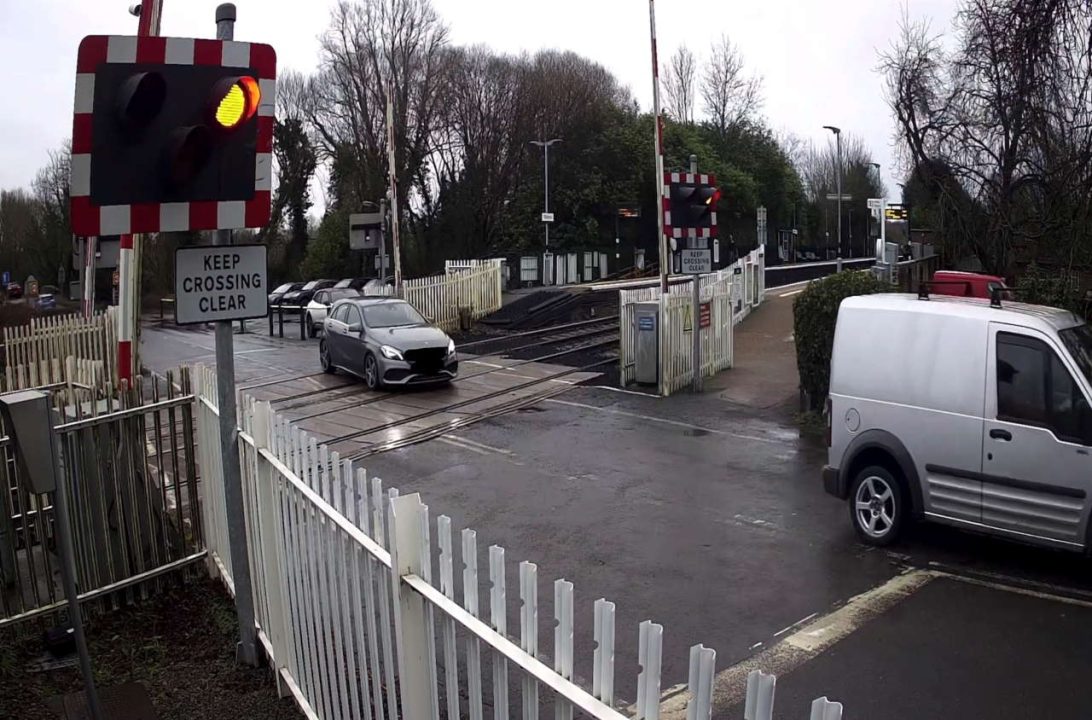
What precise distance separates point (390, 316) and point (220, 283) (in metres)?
13.2

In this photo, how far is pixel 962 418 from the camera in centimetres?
748

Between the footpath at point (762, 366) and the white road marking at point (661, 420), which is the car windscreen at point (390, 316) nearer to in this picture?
the white road marking at point (661, 420)

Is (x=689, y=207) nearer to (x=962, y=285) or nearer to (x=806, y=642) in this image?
(x=962, y=285)

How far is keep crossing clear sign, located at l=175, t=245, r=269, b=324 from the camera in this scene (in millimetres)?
4887

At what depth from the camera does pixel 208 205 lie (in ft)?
15.9

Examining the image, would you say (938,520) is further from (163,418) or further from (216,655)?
(163,418)

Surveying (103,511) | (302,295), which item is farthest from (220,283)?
(302,295)

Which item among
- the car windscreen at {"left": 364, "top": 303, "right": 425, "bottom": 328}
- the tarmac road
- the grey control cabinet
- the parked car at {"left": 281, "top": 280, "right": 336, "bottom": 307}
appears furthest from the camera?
the parked car at {"left": 281, "top": 280, "right": 336, "bottom": 307}

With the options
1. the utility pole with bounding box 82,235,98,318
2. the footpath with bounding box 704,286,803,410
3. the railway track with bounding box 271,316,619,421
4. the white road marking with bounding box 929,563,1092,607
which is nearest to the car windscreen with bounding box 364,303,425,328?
the railway track with bounding box 271,316,619,421

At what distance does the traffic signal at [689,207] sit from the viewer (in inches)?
631

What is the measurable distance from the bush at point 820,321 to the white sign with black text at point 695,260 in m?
2.23

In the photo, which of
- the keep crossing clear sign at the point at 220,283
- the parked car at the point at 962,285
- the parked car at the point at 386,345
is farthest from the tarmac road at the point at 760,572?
the parked car at the point at 386,345

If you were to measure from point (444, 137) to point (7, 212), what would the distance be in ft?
104

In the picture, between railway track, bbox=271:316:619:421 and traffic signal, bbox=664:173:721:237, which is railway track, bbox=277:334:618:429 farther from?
traffic signal, bbox=664:173:721:237
